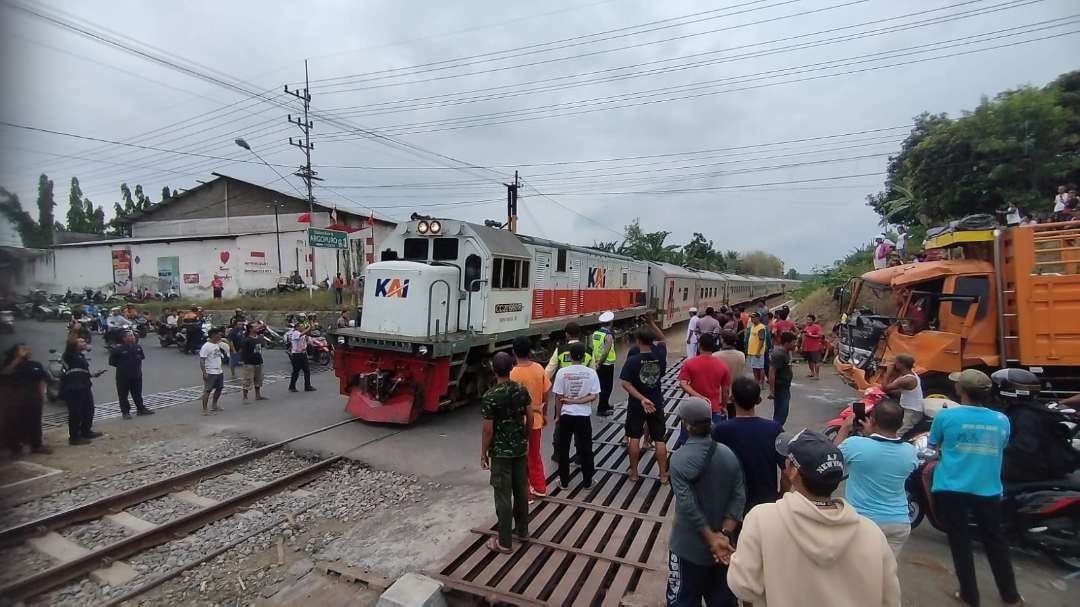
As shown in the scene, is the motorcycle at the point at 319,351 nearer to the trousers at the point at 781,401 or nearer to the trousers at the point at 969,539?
the trousers at the point at 781,401

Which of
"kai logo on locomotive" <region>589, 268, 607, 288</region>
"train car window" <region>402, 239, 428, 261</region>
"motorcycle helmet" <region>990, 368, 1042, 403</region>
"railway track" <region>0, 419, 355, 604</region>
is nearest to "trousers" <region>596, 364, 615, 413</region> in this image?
"train car window" <region>402, 239, 428, 261</region>

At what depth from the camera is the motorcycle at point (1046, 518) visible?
3.84m

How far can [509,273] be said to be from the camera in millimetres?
9523

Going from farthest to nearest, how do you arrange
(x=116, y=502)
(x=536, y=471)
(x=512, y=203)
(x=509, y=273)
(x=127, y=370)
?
(x=512, y=203), (x=509, y=273), (x=127, y=370), (x=116, y=502), (x=536, y=471)

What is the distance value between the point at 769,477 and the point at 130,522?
598cm

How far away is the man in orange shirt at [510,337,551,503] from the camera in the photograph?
483 cm

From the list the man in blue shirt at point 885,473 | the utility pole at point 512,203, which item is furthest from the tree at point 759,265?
the man in blue shirt at point 885,473

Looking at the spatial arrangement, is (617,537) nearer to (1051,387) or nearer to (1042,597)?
(1042,597)

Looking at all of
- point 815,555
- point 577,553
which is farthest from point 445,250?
point 815,555

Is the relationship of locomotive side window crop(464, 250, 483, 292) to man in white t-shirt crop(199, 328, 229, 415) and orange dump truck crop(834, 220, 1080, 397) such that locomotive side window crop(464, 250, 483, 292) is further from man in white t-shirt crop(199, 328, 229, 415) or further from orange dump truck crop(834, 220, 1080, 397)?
orange dump truck crop(834, 220, 1080, 397)

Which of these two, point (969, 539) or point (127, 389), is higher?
point (127, 389)

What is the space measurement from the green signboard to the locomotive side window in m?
8.58

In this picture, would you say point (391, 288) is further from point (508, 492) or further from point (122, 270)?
point (122, 270)

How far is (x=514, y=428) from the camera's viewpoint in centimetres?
410
